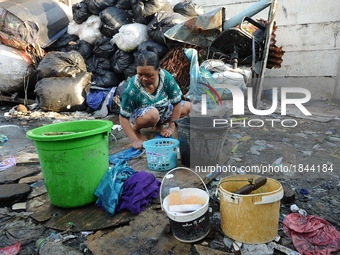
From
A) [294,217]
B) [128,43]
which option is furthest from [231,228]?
[128,43]

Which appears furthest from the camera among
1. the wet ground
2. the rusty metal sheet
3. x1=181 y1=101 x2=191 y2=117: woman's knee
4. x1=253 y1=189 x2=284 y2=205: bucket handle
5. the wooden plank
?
the rusty metal sheet

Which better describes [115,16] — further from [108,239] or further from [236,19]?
[108,239]

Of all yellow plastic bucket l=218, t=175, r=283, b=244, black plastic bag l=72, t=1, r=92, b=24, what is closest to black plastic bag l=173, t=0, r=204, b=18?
black plastic bag l=72, t=1, r=92, b=24

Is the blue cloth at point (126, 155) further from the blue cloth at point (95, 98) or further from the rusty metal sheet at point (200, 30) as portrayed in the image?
the rusty metal sheet at point (200, 30)

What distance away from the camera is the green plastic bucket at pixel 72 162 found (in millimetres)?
1609

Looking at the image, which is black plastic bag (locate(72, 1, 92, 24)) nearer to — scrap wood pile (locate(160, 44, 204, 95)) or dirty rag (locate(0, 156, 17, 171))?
scrap wood pile (locate(160, 44, 204, 95))

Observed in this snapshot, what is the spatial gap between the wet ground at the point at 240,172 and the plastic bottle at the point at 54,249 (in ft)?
0.16

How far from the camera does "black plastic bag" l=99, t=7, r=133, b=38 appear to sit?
5.07 meters

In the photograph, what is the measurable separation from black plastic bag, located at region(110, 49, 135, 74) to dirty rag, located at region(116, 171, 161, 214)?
3.49m

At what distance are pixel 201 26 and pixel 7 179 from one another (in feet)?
11.2

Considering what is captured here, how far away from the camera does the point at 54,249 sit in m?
1.42

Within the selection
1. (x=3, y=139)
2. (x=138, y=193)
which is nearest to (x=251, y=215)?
(x=138, y=193)

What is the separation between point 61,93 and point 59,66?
0.53m

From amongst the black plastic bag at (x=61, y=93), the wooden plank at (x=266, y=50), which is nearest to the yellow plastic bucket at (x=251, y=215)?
the wooden plank at (x=266, y=50)
